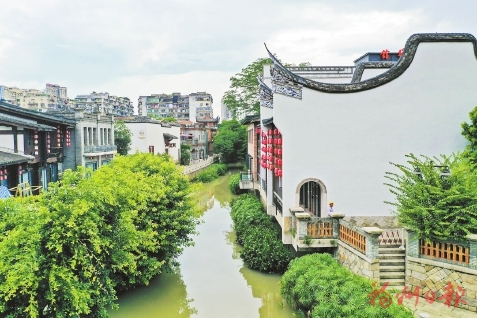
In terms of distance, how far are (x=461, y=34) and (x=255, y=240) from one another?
32.4ft

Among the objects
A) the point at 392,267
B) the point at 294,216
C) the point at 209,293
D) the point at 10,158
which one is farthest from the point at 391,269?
the point at 10,158

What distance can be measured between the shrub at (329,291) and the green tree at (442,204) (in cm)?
201

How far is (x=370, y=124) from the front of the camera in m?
12.8

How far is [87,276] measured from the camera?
311 inches

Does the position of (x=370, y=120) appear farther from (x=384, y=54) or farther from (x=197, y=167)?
(x=197, y=167)

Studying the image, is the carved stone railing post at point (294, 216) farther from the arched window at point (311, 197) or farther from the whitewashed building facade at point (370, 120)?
the arched window at point (311, 197)

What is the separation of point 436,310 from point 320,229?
12.3ft

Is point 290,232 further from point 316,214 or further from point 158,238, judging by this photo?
point 158,238

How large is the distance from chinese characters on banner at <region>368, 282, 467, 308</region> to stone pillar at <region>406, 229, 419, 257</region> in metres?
0.81

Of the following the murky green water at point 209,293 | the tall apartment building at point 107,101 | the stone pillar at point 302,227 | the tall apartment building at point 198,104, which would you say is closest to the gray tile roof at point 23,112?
the murky green water at point 209,293

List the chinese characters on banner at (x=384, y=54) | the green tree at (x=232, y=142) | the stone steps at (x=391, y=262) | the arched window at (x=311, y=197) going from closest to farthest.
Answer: the stone steps at (x=391, y=262)
the arched window at (x=311, y=197)
the chinese characters on banner at (x=384, y=54)
the green tree at (x=232, y=142)

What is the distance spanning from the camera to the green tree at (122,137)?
33000 millimetres

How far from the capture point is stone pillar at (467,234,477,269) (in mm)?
8648

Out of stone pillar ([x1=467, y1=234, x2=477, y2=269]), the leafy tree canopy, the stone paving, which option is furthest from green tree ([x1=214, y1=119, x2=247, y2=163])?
stone pillar ([x1=467, y1=234, x2=477, y2=269])
